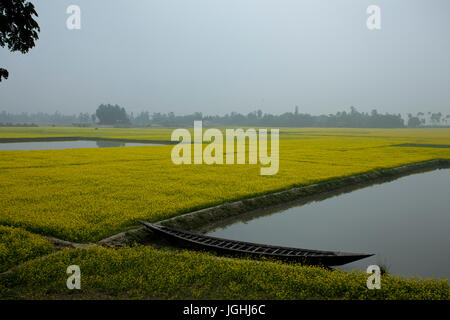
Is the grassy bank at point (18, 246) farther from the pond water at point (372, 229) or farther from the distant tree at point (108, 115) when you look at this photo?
the distant tree at point (108, 115)

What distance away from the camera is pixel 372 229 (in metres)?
9.66

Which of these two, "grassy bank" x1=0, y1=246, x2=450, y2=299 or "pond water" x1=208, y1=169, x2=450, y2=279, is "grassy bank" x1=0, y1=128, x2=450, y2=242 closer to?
"pond water" x1=208, y1=169, x2=450, y2=279

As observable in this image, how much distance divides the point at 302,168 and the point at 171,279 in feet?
48.9

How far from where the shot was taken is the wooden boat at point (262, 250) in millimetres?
6250

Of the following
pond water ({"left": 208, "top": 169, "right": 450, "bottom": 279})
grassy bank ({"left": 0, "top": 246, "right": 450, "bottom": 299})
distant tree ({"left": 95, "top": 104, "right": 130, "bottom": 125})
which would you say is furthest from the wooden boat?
distant tree ({"left": 95, "top": 104, "right": 130, "bottom": 125})

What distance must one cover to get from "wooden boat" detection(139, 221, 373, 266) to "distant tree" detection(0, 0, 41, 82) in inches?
176

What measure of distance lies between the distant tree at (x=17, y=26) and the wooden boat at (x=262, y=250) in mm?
4469

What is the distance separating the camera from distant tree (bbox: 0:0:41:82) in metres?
6.23

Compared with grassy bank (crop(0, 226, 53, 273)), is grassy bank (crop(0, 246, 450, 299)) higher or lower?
lower

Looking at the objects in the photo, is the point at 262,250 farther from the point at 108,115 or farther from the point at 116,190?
the point at 108,115

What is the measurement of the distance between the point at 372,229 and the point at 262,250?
4474 millimetres
